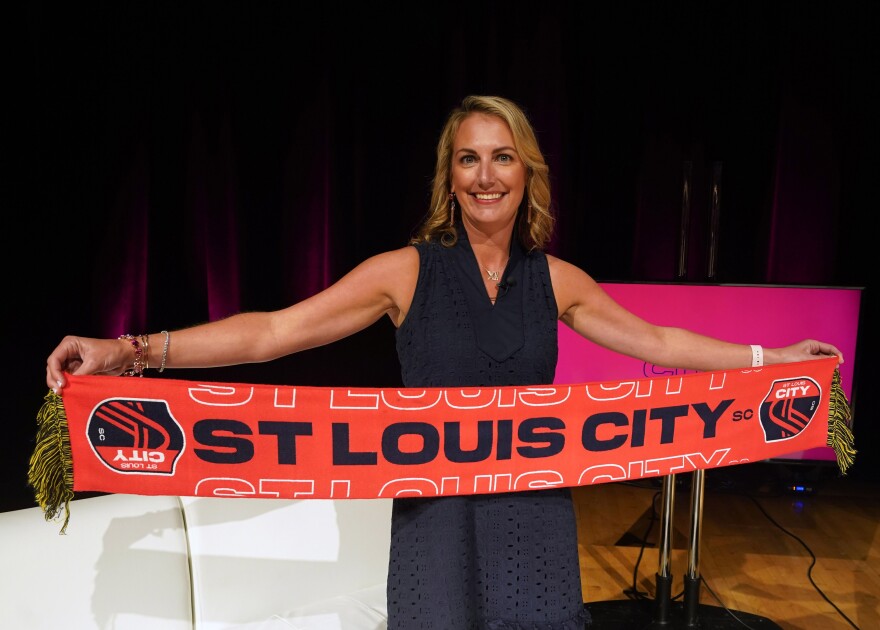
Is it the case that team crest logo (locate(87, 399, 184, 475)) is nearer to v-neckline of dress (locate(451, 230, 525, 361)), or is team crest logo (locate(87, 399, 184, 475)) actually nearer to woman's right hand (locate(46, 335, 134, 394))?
woman's right hand (locate(46, 335, 134, 394))

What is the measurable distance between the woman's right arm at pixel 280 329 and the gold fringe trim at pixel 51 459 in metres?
0.10

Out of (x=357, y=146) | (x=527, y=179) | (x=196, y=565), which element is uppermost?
(x=357, y=146)

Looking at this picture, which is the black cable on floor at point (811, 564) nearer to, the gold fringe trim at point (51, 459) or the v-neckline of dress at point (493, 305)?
the v-neckline of dress at point (493, 305)

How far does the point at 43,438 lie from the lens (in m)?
1.41

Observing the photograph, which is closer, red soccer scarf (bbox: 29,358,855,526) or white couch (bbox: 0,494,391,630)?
red soccer scarf (bbox: 29,358,855,526)

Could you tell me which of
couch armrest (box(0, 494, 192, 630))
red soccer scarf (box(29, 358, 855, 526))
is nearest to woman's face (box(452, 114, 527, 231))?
red soccer scarf (box(29, 358, 855, 526))

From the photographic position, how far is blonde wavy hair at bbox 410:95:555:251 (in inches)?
60.4

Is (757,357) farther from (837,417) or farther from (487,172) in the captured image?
(487,172)

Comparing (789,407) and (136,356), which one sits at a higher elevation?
(136,356)

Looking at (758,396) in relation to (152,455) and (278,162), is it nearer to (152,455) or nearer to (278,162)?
(152,455)

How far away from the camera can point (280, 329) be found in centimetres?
147

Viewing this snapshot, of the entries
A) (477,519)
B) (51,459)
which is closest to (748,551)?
(477,519)

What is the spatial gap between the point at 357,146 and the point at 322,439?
7.75 feet

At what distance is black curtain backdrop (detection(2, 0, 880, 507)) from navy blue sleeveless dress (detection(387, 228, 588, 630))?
195 centimetres
